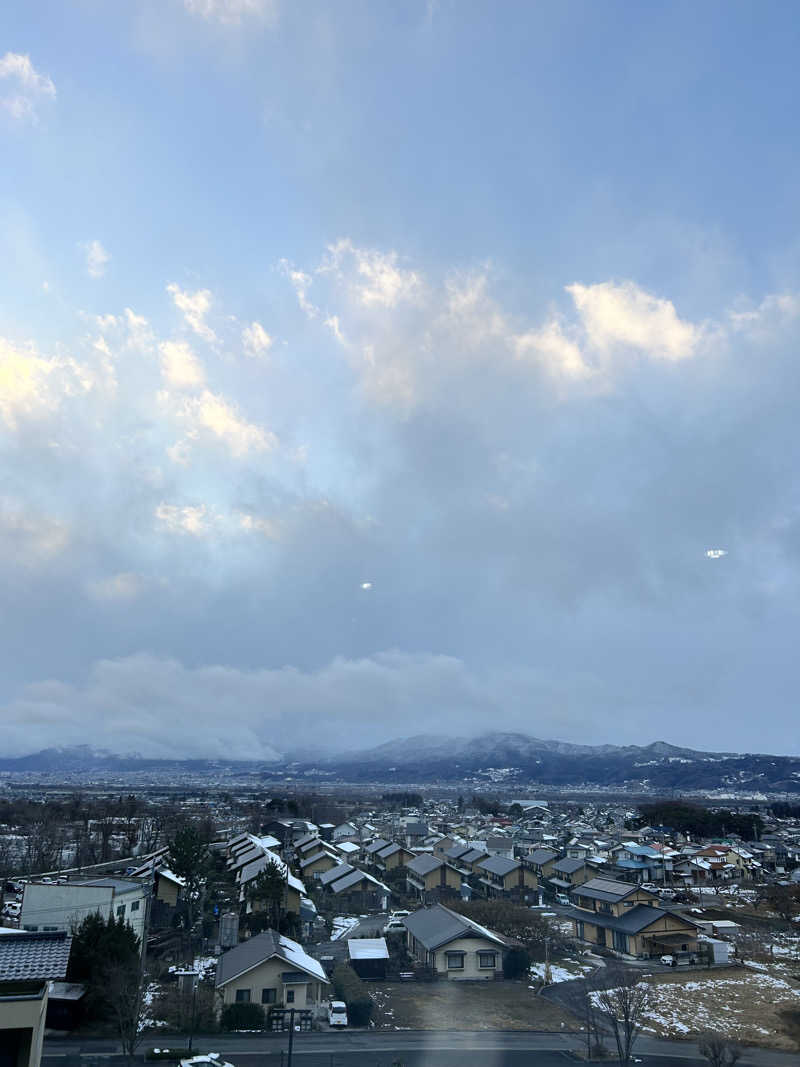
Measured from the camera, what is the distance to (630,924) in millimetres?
23578

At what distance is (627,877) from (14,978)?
37.7 meters

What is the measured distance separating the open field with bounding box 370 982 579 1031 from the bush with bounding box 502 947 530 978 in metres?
0.67

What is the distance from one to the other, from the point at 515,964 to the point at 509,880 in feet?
46.1

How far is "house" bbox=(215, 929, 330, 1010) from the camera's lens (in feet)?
53.3

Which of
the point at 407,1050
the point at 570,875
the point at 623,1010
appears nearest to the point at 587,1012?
the point at 623,1010

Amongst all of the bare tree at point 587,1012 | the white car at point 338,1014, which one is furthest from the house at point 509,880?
the white car at point 338,1014

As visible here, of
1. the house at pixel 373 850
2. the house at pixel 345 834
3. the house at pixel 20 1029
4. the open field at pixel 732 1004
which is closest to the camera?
the house at pixel 20 1029

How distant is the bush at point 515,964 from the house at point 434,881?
13.2 meters

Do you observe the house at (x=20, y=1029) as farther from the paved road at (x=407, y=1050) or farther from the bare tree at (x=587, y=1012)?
the bare tree at (x=587, y=1012)

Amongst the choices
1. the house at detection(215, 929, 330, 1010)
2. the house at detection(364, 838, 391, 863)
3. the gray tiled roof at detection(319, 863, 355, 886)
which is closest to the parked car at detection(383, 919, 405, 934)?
the gray tiled roof at detection(319, 863, 355, 886)

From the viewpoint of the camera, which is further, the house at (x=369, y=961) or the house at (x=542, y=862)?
the house at (x=542, y=862)

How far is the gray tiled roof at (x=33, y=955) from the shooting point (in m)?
5.23

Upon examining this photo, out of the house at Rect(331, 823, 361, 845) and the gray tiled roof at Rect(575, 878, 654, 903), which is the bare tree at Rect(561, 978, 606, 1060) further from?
the house at Rect(331, 823, 361, 845)

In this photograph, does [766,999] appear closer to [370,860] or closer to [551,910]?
[551,910]
